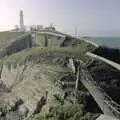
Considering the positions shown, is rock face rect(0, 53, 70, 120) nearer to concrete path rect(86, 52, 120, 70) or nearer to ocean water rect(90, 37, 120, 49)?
concrete path rect(86, 52, 120, 70)

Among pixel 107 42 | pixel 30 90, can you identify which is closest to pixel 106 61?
pixel 30 90

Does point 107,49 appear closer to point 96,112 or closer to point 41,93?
point 41,93

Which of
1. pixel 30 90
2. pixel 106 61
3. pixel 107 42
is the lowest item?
pixel 107 42

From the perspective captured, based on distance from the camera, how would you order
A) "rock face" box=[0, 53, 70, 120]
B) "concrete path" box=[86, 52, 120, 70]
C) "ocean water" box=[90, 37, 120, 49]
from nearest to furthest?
"rock face" box=[0, 53, 70, 120] < "concrete path" box=[86, 52, 120, 70] < "ocean water" box=[90, 37, 120, 49]

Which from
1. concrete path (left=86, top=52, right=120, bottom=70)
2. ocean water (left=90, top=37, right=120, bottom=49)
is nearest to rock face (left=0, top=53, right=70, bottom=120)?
concrete path (left=86, top=52, right=120, bottom=70)

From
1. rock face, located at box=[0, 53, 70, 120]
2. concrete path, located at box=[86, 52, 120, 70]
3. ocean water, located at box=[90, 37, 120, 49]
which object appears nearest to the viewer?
A: rock face, located at box=[0, 53, 70, 120]

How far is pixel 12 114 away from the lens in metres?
49.2

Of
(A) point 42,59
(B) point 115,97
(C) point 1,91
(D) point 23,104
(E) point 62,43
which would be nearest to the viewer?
(B) point 115,97

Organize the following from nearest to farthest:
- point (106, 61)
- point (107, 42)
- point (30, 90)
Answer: point (106, 61), point (30, 90), point (107, 42)

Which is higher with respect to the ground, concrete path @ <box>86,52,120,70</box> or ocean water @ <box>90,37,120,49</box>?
concrete path @ <box>86,52,120,70</box>

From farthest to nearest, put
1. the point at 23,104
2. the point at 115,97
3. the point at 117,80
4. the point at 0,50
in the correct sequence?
the point at 0,50
the point at 23,104
the point at 117,80
the point at 115,97

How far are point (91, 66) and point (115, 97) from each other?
7.49 meters

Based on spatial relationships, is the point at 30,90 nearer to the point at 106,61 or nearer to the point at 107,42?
the point at 106,61

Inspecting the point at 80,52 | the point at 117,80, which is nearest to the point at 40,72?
the point at 80,52
